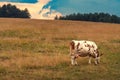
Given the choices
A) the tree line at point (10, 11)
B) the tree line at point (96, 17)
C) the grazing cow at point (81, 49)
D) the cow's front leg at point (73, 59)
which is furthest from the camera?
the tree line at point (10, 11)

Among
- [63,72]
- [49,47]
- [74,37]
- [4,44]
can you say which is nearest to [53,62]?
[63,72]

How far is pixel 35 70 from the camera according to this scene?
21125 mm

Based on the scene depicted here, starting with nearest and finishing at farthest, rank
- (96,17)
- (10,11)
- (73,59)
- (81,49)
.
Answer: (73,59) < (81,49) < (96,17) < (10,11)

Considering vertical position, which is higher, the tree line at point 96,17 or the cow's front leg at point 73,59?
the cow's front leg at point 73,59

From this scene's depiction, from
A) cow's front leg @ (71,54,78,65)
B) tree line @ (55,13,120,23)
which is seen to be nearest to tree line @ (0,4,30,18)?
tree line @ (55,13,120,23)

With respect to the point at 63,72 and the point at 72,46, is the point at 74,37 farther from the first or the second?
the point at 63,72

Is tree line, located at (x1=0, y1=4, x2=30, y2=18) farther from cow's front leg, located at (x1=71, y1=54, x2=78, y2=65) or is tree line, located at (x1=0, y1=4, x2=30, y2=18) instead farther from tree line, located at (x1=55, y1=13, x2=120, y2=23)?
cow's front leg, located at (x1=71, y1=54, x2=78, y2=65)

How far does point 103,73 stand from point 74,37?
27444 mm

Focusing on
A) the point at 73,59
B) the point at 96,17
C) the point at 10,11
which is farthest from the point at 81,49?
the point at 10,11

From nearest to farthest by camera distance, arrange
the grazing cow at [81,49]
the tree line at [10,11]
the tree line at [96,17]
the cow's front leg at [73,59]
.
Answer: the cow's front leg at [73,59] < the grazing cow at [81,49] < the tree line at [96,17] < the tree line at [10,11]

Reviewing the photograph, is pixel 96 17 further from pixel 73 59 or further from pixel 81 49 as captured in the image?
pixel 73 59

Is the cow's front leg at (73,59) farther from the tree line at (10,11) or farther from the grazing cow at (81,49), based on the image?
the tree line at (10,11)

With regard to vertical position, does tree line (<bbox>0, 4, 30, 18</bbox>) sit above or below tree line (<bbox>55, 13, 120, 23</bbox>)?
above

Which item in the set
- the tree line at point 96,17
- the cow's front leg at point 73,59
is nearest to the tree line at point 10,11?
the tree line at point 96,17
